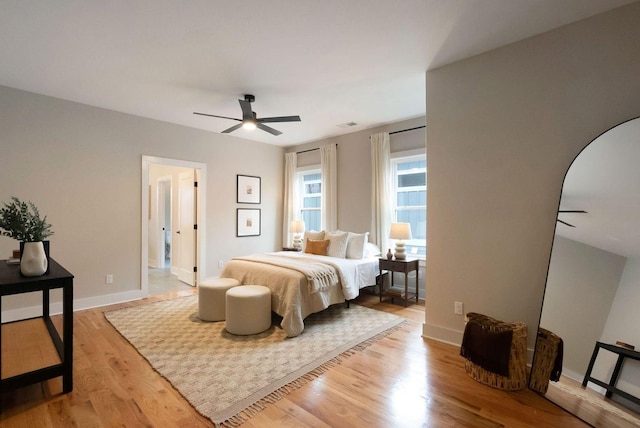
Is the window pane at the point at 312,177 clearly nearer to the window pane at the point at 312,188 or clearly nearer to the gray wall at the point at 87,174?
the window pane at the point at 312,188

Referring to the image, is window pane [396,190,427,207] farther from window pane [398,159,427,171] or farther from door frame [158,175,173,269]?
door frame [158,175,173,269]

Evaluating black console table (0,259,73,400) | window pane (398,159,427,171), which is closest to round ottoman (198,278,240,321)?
black console table (0,259,73,400)

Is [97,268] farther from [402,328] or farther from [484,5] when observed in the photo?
[484,5]

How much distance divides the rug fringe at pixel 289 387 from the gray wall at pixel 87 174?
3.37 metres

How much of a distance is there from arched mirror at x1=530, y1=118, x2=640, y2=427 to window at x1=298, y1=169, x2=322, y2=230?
417cm

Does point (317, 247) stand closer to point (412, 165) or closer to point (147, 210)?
point (412, 165)

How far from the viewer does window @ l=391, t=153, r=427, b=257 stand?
15.3 ft

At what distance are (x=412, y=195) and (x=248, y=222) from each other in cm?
314

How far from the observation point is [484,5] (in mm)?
2143

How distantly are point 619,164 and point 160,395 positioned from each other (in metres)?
3.49

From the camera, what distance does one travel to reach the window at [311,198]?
611 cm

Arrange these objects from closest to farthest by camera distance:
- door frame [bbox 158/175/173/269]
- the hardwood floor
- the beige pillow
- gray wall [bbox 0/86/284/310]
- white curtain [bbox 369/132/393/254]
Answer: the hardwood floor
gray wall [bbox 0/86/284/310]
the beige pillow
white curtain [bbox 369/132/393/254]
door frame [bbox 158/175/173/269]

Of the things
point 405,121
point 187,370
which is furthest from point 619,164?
point 187,370

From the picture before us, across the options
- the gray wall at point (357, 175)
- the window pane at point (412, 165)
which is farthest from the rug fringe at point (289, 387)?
the window pane at point (412, 165)
